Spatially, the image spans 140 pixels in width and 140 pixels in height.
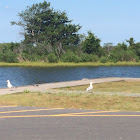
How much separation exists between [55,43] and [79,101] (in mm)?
67201

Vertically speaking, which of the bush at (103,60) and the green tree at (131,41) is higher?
the green tree at (131,41)

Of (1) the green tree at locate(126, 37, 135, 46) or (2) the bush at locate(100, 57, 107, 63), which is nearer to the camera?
(2) the bush at locate(100, 57, 107, 63)

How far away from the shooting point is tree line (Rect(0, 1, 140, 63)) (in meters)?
75.6

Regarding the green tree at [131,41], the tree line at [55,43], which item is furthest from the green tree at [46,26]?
the green tree at [131,41]

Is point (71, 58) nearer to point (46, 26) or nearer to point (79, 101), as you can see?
point (46, 26)

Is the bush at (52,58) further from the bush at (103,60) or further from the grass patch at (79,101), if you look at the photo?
the grass patch at (79,101)

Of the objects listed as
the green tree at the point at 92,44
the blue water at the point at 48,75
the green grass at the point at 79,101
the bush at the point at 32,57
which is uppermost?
the green tree at the point at 92,44

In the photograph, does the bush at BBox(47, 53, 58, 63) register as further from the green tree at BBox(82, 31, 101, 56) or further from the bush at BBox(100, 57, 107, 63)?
the bush at BBox(100, 57, 107, 63)
